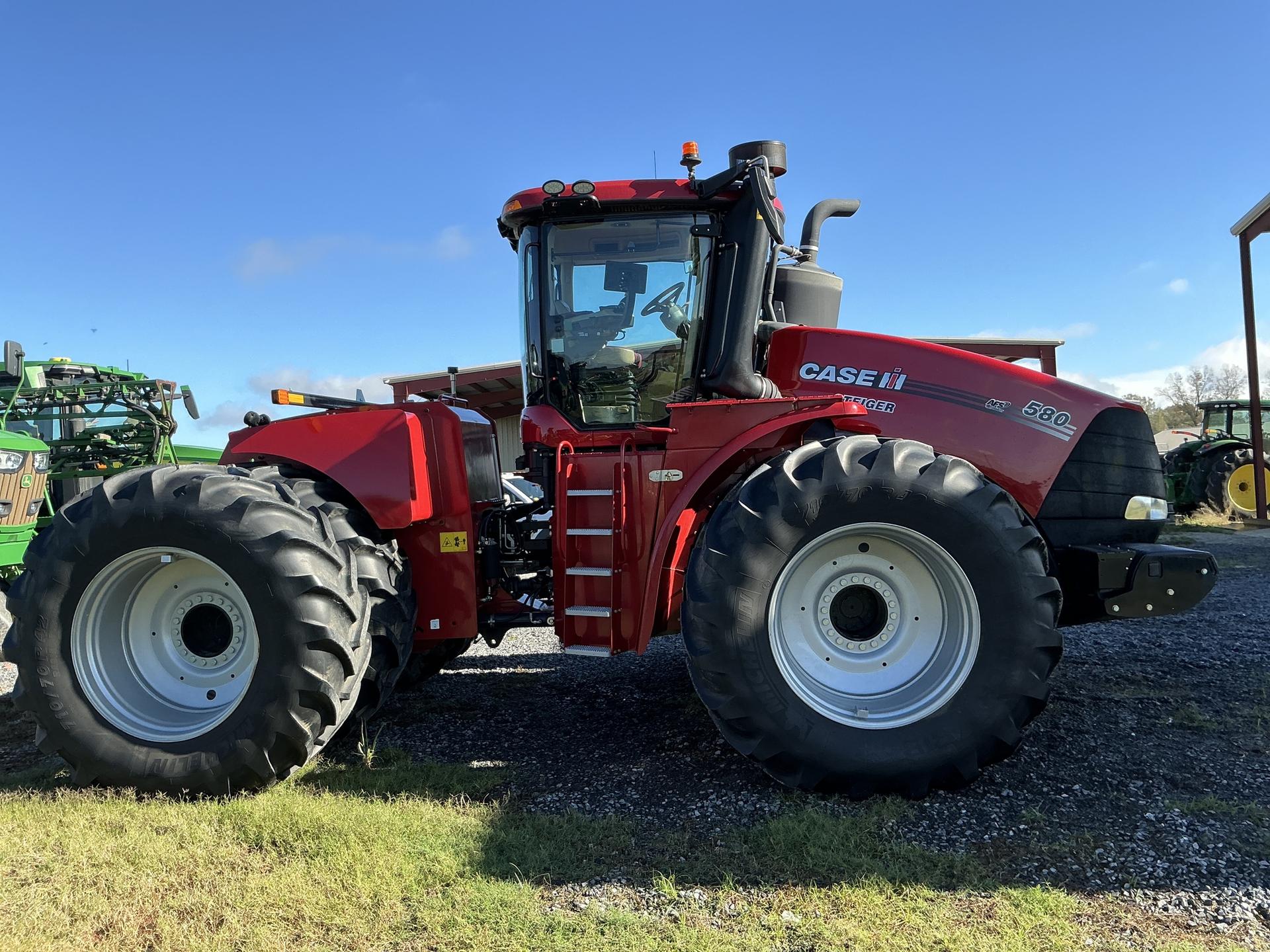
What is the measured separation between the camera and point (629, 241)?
4078mm

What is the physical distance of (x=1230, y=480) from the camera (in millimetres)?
15781

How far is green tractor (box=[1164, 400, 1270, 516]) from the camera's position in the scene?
15695 millimetres

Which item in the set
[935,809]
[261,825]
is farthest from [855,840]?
[261,825]

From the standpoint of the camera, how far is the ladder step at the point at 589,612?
369 centimetres

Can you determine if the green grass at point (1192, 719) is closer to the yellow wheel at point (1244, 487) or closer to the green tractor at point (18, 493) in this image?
the green tractor at point (18, 493)

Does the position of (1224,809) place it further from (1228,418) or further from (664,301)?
Result: (1228,418)

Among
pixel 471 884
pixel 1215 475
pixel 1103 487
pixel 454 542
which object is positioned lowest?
pixel 471 884

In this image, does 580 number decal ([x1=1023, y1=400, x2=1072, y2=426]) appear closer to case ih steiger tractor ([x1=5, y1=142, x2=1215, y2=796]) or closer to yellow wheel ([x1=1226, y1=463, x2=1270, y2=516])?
case ih steiger tractor ([x1=5, y1=142, x2=1215, y2=796])

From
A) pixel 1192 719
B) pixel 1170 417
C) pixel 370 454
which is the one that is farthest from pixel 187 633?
pixel 1170 417

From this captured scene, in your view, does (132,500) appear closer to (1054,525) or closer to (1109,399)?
(1054,525)

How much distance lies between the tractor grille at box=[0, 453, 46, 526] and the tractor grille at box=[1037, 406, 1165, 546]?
8854 mm

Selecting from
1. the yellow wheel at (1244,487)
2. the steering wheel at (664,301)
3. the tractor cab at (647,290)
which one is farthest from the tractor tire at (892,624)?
the yellow wheel at (1244,487)

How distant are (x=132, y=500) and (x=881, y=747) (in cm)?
318

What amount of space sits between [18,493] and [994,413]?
876 cm
